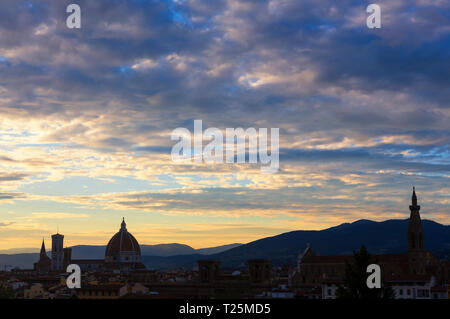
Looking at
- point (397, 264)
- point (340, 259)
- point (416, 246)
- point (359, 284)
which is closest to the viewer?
point (359, 284)

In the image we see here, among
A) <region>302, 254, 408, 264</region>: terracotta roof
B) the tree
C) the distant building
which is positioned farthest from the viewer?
<region>302, 254, 408, 264</region>: terracotta roof

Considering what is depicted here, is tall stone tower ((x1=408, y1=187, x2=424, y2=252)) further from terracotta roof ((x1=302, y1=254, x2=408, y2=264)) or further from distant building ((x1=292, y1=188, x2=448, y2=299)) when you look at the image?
terracotta roof ((x1=302, y1=254, x2=408, y2=264))

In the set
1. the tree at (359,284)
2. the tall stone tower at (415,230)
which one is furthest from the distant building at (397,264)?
the tree at (359,284)

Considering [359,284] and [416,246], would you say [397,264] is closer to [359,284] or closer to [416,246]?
[416,246]

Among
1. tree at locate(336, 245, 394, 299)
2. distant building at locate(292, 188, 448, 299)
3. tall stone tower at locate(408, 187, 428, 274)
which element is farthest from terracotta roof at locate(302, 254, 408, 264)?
tree at locate(336, 245, 394, 299)

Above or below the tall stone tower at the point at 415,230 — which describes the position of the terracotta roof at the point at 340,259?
below

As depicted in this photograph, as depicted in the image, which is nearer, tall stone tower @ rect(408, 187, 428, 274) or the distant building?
the distant building

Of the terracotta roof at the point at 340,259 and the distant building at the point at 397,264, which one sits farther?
the terracotta roof at the point at 340,259

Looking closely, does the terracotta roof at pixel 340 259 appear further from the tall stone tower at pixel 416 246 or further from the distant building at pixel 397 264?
the tall stone tower at pixel 416 246

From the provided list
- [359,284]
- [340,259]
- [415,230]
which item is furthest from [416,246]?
[359,284]

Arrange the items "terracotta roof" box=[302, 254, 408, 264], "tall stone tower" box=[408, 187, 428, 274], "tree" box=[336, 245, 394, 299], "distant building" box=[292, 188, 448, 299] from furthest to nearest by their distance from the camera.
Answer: "terracotta roof" box=[302, 254, 408, 264] < "tall stone tower" box=[408, 187, 428, 274] < "distant building" box=[292, 188, 448, 299] < "tree" box=[336, 245, 394, 299]

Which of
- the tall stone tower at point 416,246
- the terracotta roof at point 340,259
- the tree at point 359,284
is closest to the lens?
the tree at point 359,284
